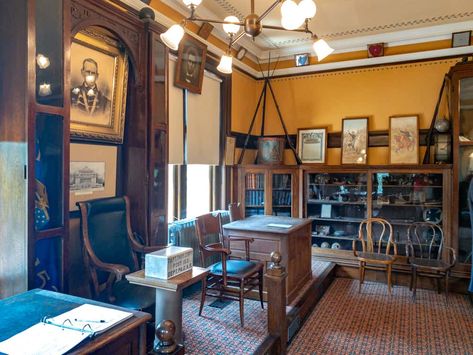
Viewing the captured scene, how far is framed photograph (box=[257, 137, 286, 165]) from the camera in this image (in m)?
5.12

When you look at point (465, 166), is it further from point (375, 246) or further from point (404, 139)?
point (375, 246)

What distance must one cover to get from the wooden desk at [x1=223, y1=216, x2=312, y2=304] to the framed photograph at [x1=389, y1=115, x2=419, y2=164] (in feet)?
5.70

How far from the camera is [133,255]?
9.07ft

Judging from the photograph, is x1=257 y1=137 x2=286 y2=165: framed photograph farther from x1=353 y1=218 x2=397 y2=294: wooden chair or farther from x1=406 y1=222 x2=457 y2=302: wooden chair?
x1=406 y1=222 x2=457 y2=302: wooden chair

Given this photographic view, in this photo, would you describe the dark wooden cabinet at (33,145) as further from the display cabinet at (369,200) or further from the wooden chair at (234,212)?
the display cabinet at (369,200)

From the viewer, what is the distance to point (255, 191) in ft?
16.7

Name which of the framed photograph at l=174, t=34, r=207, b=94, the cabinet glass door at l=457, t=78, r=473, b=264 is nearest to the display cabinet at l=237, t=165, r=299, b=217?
the framed photograph at l=174, t=34, r=207, b=94

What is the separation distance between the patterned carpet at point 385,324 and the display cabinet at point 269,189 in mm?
1327

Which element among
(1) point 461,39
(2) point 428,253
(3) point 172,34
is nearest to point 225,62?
(3) point 172,34

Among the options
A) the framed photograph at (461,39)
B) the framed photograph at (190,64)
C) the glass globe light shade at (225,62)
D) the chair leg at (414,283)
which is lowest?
the chair leg at (414,283)

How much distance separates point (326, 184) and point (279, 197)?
2.28 feet

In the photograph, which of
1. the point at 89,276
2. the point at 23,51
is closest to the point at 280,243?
the point at 89,276

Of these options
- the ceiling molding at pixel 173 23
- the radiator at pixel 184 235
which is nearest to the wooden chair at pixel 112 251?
the radiator at pixel 184 235

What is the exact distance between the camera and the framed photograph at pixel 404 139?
467cm
